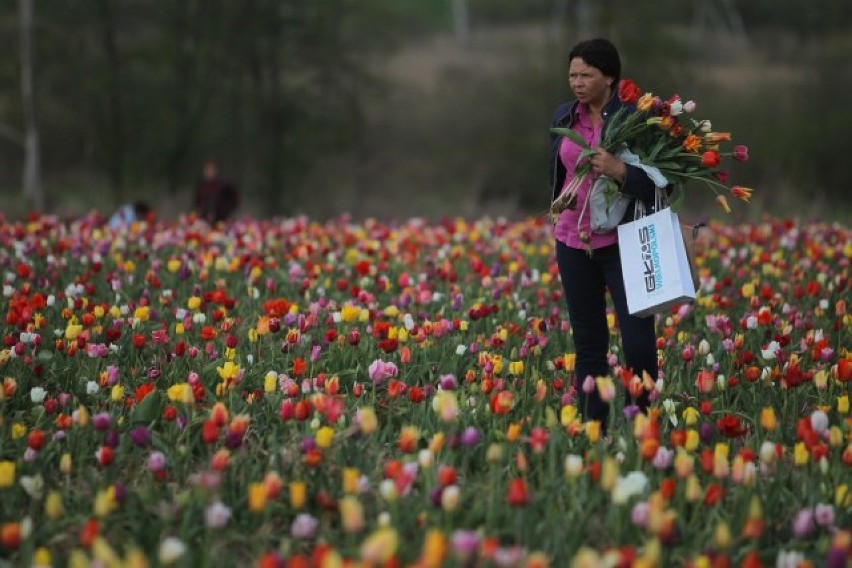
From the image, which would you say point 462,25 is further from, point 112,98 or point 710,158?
point 710,158

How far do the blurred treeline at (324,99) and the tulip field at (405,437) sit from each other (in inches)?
516

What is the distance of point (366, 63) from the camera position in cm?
2366

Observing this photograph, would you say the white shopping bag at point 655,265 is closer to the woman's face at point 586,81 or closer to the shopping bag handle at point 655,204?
the shopping bag handle at point 655,204

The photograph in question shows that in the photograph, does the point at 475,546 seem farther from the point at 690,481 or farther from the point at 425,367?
the point at 425,367

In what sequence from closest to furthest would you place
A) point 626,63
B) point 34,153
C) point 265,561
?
point 265,561 < point 34,153 < point 626,63

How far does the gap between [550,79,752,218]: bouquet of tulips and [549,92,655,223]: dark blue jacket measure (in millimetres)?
51

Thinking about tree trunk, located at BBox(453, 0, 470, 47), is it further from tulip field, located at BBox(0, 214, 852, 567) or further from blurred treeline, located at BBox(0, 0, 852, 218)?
tulip field, located at BBox(0, 214, 852, 567)

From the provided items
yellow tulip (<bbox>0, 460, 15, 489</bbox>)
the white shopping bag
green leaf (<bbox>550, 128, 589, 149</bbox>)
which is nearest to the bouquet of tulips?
green leaf (<bbox>550, 128, 589, 149</bbox>)

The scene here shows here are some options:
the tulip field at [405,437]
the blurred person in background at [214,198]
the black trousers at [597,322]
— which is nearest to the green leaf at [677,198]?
the black trousers at [597,322]

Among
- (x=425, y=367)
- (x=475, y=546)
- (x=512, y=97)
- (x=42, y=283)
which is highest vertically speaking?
(x=512, y=97)

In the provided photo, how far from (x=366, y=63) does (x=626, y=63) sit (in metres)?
6.61

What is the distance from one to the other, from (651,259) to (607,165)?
1.17 ft

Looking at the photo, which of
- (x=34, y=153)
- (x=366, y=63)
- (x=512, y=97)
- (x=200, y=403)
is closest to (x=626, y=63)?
(x=512, y=97)

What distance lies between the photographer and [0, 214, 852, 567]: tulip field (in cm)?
256
